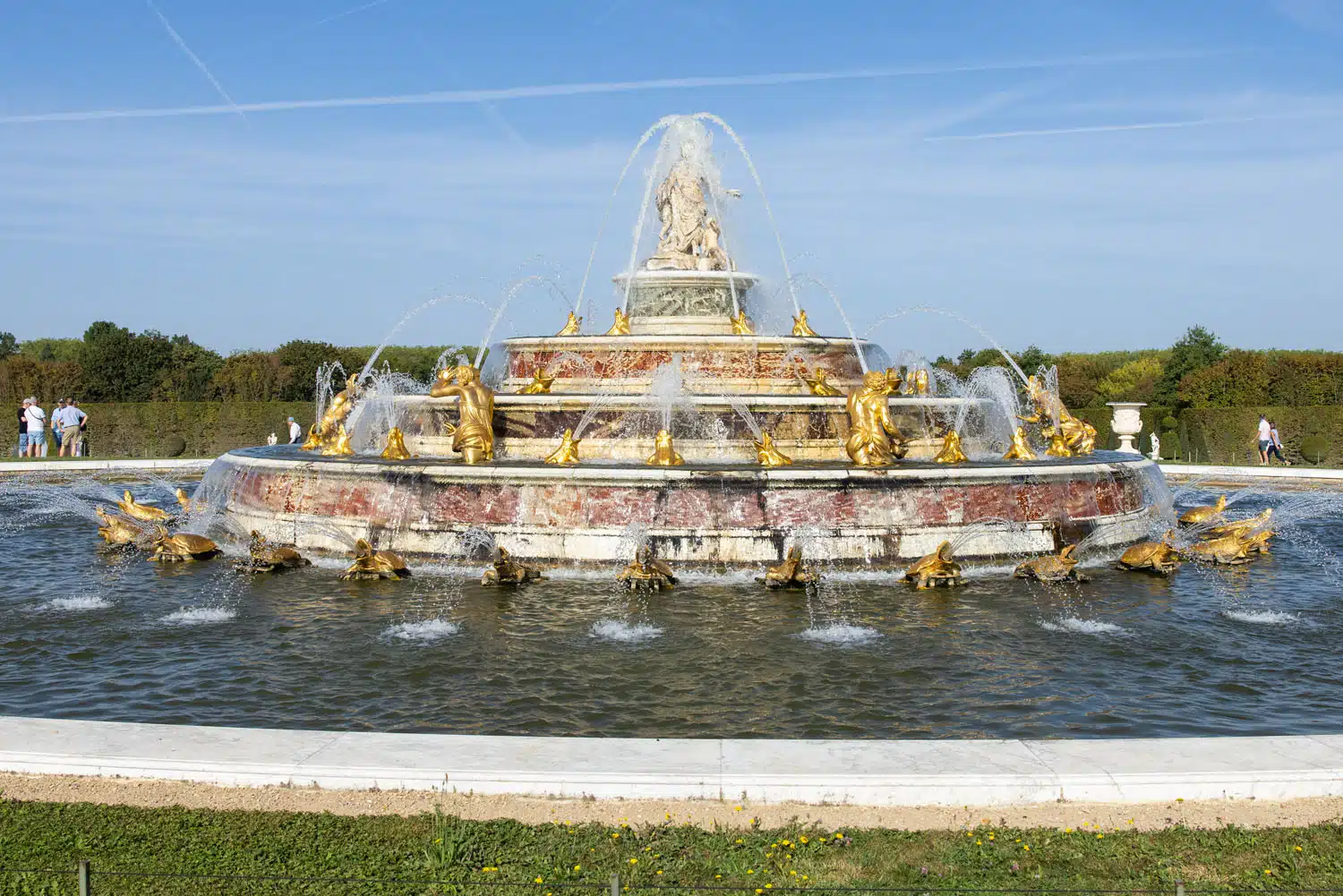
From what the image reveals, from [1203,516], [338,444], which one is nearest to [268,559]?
[338,444]

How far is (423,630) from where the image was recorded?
1281 centimetres

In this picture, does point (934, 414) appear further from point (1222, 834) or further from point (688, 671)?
point (1222, 834)

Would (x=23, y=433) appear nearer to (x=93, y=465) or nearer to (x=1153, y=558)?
(x=93, y=465)

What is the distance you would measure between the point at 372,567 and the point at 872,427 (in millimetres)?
7956

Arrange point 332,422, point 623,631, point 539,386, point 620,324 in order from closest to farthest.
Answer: point 623,631, point 332,422, point 539,386, point 620,324

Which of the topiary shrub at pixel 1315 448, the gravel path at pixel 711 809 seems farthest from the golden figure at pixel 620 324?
the topiary shrub at pixel 1315 448

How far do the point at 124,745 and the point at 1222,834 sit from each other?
7125 mm

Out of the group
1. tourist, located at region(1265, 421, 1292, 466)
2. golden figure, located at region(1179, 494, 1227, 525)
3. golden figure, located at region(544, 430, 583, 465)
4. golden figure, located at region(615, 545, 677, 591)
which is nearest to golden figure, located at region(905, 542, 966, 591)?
golden figure, located at region(615, 545, 677, 591)

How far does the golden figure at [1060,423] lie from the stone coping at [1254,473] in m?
11.5

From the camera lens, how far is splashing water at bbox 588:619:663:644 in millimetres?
12445

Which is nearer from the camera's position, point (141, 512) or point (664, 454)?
point (664, 454)

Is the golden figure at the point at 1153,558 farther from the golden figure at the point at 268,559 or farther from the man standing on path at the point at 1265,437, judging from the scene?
the man standing on path at the point at 1265,437

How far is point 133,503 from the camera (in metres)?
20.2

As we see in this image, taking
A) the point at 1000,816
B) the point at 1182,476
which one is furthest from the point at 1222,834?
the point at 1182,476
